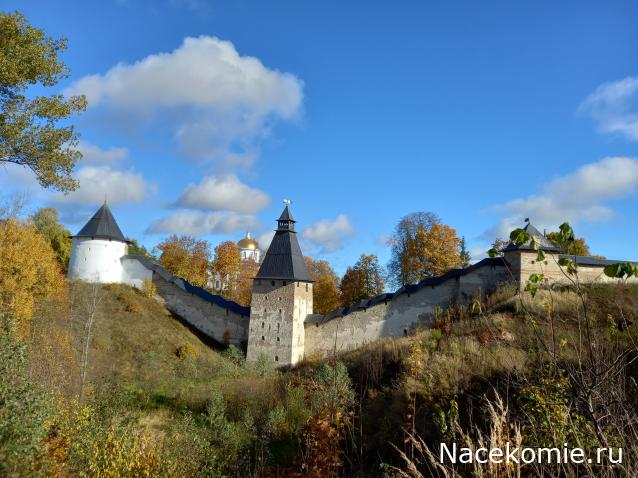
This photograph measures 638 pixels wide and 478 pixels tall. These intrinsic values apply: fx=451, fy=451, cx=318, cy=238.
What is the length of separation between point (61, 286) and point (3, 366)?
51.0 ft

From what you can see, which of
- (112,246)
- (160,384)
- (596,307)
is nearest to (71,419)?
(160,384)

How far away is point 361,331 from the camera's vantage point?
69.7 ft

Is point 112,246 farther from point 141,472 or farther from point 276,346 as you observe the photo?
point 141,472

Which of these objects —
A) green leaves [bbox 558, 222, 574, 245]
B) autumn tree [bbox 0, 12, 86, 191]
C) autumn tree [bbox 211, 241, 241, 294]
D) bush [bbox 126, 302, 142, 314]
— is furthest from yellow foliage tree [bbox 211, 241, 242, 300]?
green leaves [bbox 558, 222, 574, 245]

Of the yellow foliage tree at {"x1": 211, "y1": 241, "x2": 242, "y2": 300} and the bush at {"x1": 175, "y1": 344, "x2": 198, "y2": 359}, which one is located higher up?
the yellow foliage tree at {"x1": 211, "y1": 241, "x2": 242, "y2": 300}

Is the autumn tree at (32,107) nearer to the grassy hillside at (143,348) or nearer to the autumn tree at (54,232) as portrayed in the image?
the grassy hillside at (143,348)

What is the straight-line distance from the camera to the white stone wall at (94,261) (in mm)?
24031

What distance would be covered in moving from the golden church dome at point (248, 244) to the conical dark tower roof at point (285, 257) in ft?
131

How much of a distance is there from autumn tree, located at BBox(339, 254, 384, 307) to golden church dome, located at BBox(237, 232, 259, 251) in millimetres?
30840

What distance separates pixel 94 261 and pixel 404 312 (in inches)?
648

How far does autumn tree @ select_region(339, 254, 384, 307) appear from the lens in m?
32.1

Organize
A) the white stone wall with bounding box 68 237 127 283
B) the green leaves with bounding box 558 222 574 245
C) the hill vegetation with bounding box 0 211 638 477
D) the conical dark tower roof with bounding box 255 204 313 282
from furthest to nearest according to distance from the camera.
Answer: the white stone wall with bounding box 68 237 127 283 → the conical dark tower roof with bounding box 255 204 313 282 → the hill vegetation with bounding box 0 211 638 477 → the green leaves with bounding box 558 222 574 245

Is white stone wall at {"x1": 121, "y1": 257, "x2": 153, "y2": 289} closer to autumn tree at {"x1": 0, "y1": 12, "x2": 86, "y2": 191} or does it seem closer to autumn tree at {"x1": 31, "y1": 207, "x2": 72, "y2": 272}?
autumn tree at {"x1": 31, "y1": 207, "x2": 72, "y2": 272}

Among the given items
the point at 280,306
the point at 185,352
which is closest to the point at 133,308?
the point at 185,352
